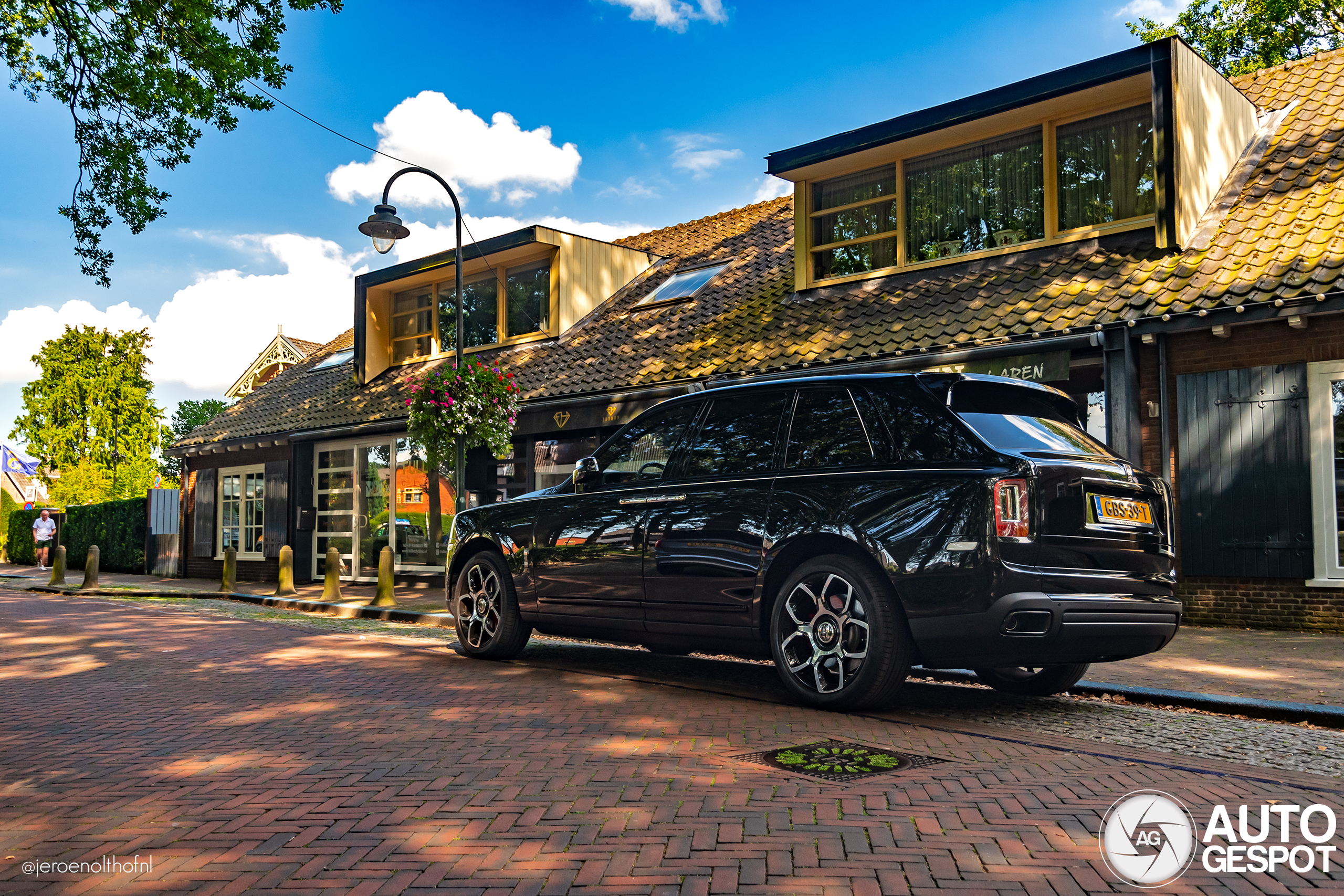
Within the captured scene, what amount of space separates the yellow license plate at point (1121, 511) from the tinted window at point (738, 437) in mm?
1756

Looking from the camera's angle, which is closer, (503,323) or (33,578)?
(503,323)

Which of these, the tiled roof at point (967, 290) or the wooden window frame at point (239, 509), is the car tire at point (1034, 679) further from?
the wooden window frame at point (239, 509)

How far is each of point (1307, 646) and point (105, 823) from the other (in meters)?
8.70

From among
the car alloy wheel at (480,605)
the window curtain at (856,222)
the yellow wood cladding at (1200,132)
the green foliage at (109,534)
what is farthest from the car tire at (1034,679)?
the green foliage at (109,534)

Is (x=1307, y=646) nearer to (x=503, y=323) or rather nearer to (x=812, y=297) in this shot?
(x=812, y=297)

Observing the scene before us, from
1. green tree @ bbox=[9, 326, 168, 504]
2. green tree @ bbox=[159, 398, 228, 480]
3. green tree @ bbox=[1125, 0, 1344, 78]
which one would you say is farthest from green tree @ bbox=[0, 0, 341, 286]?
green tree @ bbox=[159, 398, 228, 480]

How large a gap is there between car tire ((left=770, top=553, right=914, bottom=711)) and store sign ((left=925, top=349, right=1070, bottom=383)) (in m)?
5.54

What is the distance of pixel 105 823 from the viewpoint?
367 centimetres

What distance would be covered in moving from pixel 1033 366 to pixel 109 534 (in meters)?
24.8

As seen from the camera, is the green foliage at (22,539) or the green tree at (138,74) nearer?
the green tree at (138,74)

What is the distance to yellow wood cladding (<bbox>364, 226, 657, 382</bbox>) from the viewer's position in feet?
59.0

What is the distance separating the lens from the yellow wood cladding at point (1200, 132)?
11.4 m

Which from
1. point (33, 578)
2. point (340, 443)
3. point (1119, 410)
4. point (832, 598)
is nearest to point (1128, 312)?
point (1119, 410)

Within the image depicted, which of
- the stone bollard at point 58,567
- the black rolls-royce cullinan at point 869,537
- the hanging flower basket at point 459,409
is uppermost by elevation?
the hanging flower basket at point 459,409
